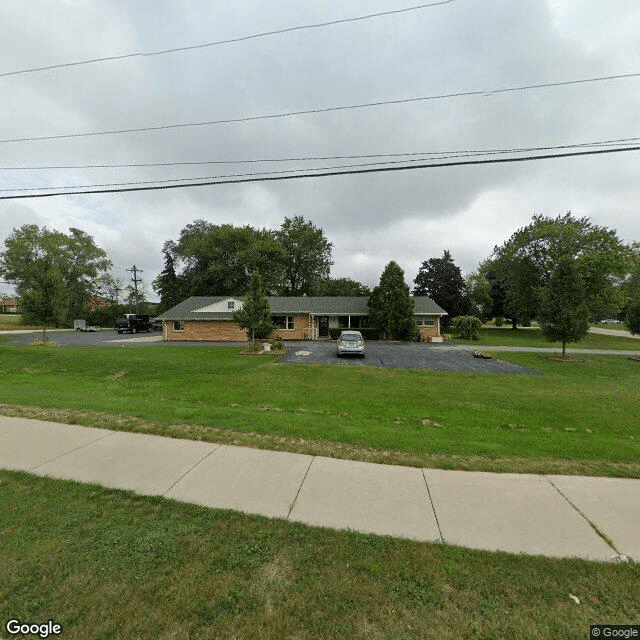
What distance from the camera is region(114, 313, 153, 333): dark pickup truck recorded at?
36156 mm

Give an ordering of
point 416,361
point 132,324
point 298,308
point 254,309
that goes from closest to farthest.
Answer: point 416,361 → point 254,309 → point 298,308 → point 132,324

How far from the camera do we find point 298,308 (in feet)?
96.0

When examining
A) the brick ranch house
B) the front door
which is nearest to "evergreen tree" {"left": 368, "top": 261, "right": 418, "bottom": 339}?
the brick ranch house

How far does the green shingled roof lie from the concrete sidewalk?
24116 millimetres

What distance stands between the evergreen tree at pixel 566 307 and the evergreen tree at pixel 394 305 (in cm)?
1076

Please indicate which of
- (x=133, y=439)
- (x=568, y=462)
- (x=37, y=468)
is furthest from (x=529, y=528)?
(x=37, y=468)

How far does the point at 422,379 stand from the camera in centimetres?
1133

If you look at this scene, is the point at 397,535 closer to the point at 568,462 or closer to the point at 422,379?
the point at 568,462

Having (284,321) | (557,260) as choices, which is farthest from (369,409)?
(557,260)

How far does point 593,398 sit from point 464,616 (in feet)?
32.0

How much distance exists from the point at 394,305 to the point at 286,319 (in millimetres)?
10208

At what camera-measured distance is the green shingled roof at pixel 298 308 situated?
2842cm

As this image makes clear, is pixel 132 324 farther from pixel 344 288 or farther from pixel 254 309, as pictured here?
pixel 344 288

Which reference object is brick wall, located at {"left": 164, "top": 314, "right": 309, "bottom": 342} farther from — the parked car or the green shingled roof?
the parked car
